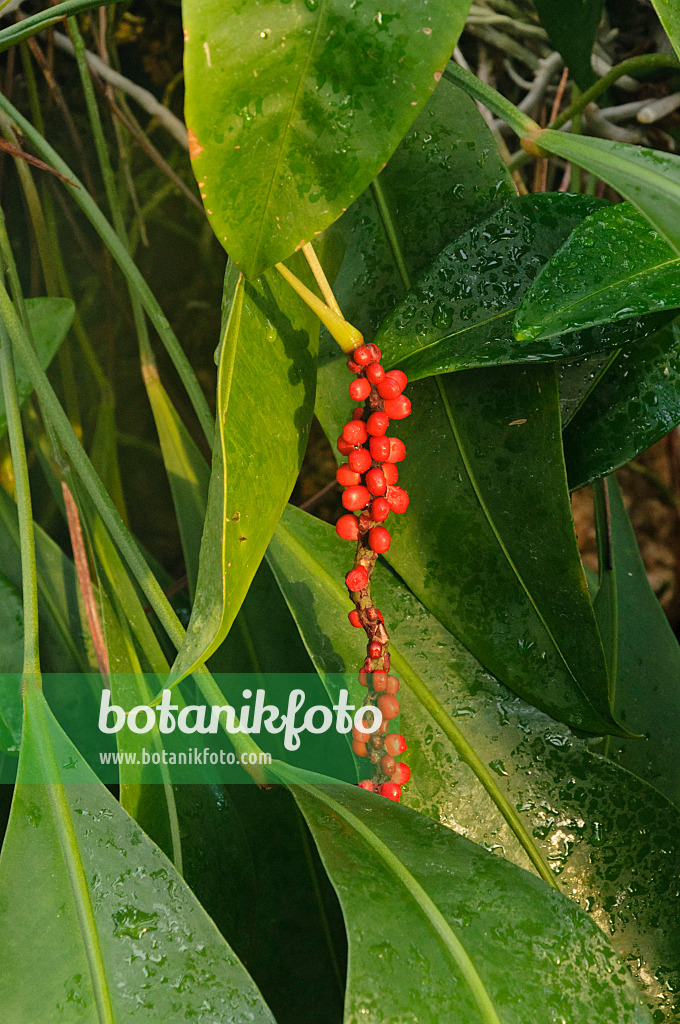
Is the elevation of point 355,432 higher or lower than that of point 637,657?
higher

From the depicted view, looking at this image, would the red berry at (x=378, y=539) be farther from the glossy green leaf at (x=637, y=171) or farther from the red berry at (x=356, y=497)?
the glossy green leaf at (x=637, y=171)

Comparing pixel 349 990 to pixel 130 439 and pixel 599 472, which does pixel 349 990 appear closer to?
pixel 599 472

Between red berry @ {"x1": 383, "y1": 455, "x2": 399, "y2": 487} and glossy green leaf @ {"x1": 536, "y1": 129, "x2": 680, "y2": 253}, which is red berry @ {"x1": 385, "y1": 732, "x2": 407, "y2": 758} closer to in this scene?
red berry @ {"x1": 383, "y1": 455, "x2": 399, "y2": 487}

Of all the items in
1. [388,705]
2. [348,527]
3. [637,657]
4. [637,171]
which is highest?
[637,171]

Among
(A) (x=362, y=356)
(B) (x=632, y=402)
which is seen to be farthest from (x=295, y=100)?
(B) (x=632, y=402)

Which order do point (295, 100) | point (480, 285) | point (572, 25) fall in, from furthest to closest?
point (572, 25) → point (480, 285) → point (295, 100)

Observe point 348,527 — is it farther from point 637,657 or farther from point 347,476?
point 637,657
